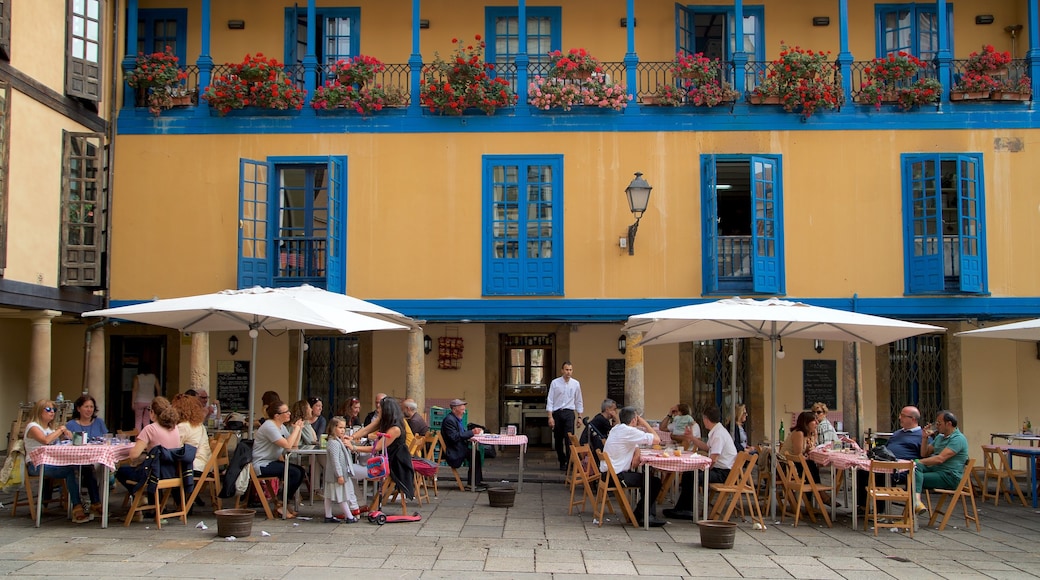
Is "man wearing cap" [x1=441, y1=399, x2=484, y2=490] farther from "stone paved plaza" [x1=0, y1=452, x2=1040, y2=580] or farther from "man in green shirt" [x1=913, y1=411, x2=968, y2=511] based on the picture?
"man in green shirt" [x1=913, y1=411, x2=968, y2=511]

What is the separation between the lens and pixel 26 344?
17359 millimetres

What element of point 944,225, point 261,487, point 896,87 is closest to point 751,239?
point 944,225

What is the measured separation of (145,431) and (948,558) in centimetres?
732

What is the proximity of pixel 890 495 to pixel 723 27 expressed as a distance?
386 inches

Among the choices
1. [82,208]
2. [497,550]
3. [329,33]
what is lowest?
[497,550]

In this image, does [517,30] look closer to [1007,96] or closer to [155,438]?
[1007,96]

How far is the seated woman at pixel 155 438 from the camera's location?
9.41 m

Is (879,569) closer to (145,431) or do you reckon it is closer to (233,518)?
(233,518)

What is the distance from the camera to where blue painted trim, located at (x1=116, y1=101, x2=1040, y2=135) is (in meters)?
15.5

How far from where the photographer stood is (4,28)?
40.2 feet

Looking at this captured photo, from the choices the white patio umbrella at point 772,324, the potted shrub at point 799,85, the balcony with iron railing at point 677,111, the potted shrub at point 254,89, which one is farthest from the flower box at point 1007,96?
the potted shrub at point 254,89

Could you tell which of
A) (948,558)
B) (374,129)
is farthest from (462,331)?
(948,558)

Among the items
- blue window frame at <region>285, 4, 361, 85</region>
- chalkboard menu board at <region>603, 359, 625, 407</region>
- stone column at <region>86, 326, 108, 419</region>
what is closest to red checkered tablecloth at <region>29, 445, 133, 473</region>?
stone column at <region>86, 326, 108, 419</region>

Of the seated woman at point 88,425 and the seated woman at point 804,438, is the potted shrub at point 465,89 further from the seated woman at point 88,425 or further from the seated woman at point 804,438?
the seated woman at point 804,438
